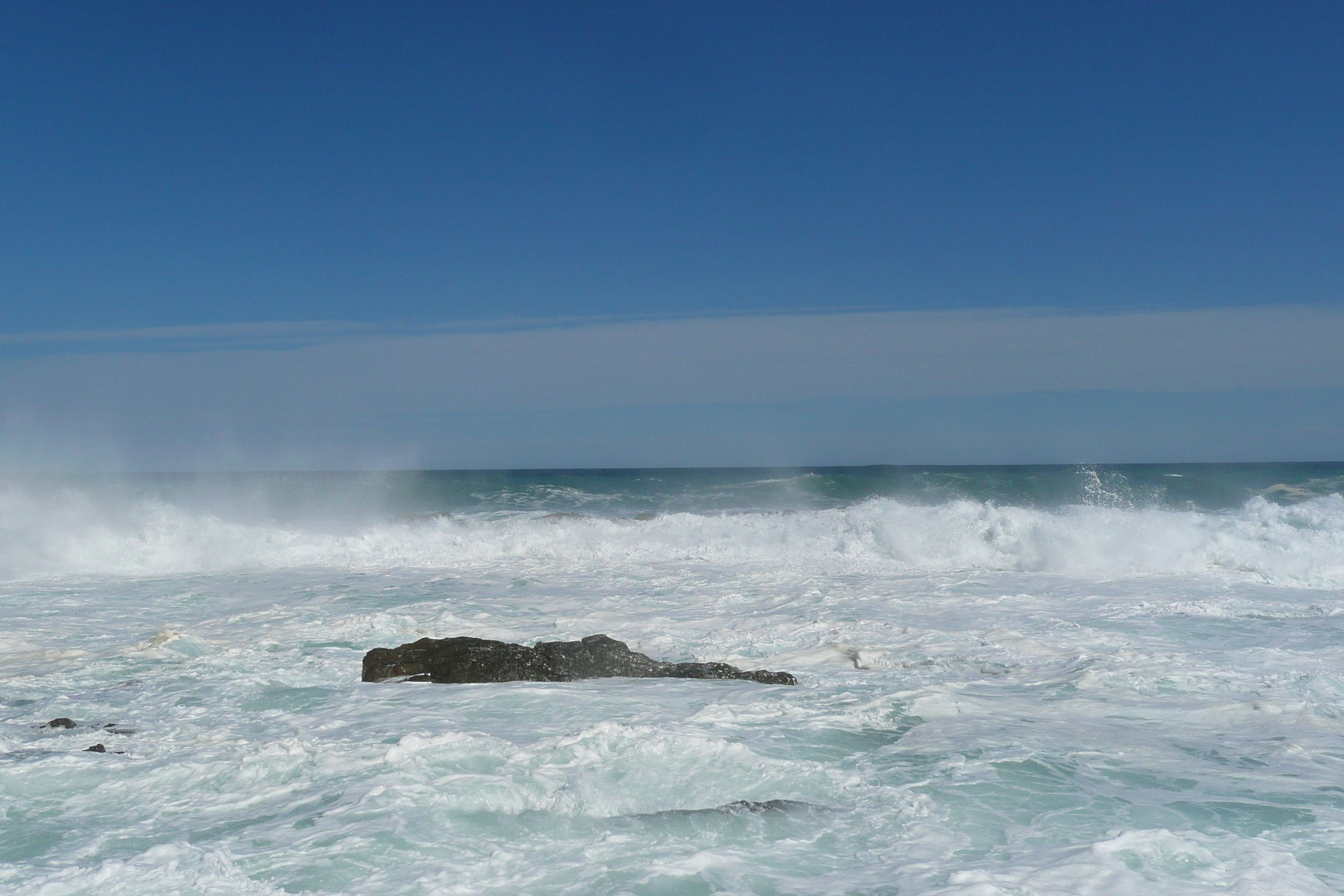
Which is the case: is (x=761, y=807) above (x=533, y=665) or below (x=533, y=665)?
below

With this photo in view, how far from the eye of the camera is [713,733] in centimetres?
620

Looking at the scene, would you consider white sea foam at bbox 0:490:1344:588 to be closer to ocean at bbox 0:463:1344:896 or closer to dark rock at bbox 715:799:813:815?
ocean at bbox 0:463:1344:896

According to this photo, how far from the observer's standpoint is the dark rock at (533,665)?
801 cm

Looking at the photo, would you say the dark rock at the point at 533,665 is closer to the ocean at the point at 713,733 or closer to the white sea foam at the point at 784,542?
the ocean at the point at 713,733

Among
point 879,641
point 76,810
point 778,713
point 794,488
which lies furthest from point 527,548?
point 794,488

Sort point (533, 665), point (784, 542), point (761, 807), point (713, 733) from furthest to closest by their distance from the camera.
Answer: point (784, 542) → point (533, 665) → point (713, 733) → point (761, 807)

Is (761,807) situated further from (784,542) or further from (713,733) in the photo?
(784,542)

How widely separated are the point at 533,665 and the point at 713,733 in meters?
2.49

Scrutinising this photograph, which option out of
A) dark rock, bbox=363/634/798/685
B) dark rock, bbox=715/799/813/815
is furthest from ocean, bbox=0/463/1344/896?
dark rock, bbox=363/634/798/685

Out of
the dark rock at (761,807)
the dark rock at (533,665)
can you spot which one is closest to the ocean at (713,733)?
the dark rock at (761,807)

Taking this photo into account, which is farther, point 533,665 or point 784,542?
point 784,542

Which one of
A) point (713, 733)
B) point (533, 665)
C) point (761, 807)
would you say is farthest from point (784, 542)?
point (761, 807)

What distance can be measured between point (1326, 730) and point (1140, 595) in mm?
6725

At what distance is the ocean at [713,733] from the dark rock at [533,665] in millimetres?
216
